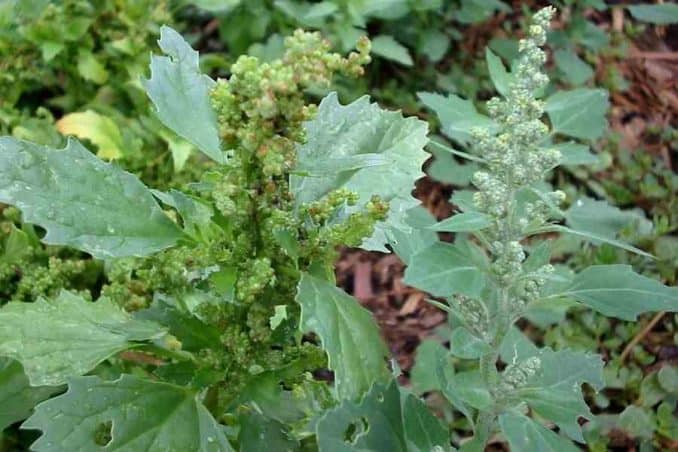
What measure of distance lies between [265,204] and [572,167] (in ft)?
6.69

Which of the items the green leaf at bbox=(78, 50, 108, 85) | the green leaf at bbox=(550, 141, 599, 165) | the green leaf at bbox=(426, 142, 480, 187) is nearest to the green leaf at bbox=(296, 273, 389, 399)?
the green leaf at bbox=(550, 141, 599, 165)

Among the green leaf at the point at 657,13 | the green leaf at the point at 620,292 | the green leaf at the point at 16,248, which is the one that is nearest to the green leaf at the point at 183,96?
the green leaf at the point at 620,292

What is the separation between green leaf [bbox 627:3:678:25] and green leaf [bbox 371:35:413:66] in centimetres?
83

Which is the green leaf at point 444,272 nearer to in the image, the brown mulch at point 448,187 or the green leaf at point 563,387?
the green leaf at point 563,387

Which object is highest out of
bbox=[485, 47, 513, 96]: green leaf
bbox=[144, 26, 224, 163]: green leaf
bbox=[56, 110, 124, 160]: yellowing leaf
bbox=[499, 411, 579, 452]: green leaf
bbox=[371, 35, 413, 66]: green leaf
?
bbox=[144, 26, 224, 163]: green leaf

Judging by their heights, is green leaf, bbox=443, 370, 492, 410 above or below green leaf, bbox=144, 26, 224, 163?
below

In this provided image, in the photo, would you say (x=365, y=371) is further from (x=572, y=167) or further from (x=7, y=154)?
(x=572, y=167)

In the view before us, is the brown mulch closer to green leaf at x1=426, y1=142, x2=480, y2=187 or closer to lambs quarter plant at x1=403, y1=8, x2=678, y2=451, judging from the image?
green leaf at x1=426, y1=142, x2=480, y2=187

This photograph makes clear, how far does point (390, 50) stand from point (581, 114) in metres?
0.93

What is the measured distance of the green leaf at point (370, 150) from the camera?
1.48 meters

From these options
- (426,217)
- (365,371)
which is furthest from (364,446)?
(426,217)

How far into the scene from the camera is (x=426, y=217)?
189 centimetres

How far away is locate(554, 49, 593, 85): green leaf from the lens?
10.9ft

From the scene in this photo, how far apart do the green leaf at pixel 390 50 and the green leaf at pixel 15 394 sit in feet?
5.91
